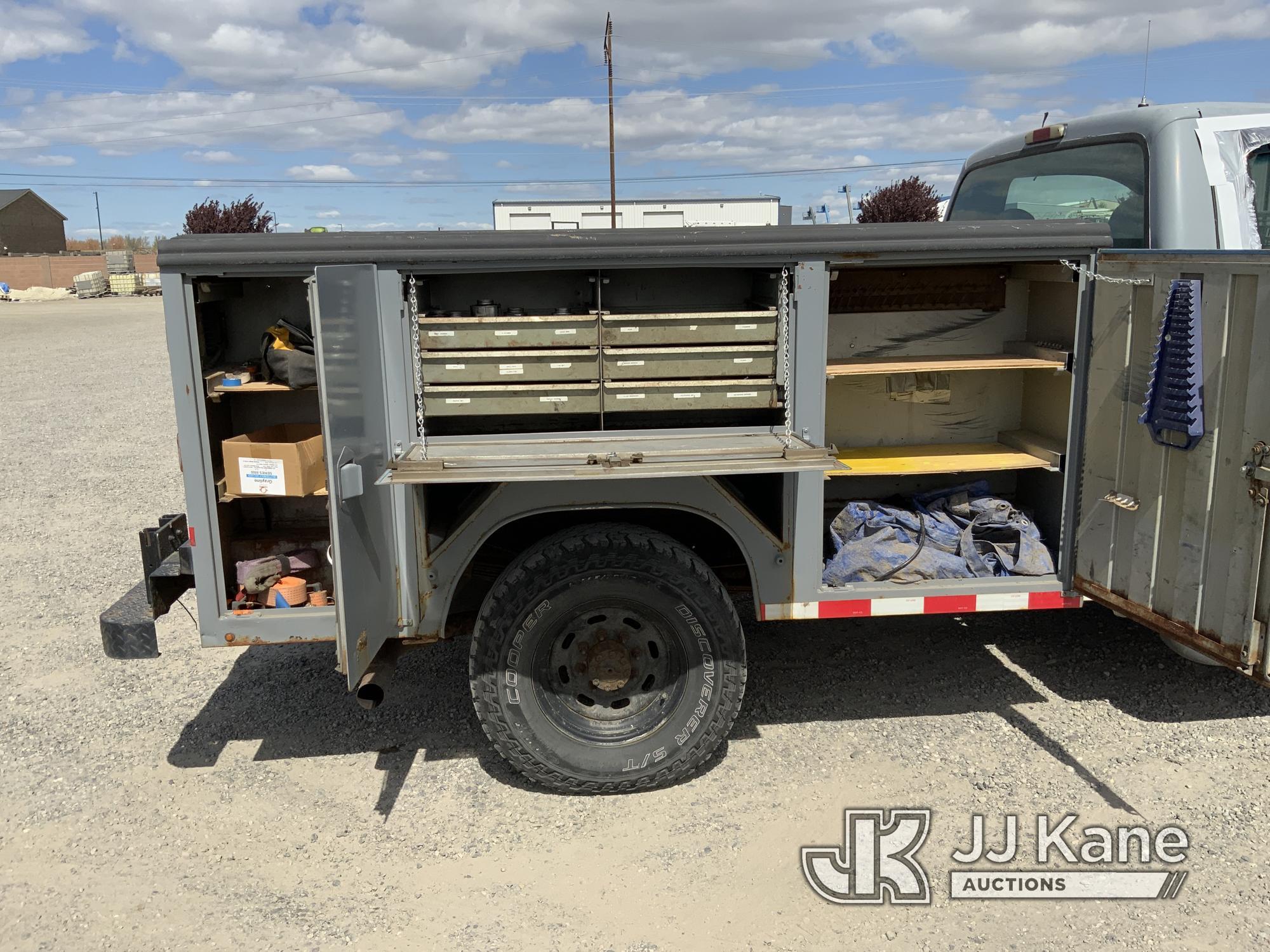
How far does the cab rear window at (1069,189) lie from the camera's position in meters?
4.40

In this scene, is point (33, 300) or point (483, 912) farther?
point (33, 300)

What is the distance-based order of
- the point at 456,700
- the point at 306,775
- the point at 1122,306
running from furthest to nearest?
1. the point at 456,700
2. the point at 306,775
3. the point at 1122,306

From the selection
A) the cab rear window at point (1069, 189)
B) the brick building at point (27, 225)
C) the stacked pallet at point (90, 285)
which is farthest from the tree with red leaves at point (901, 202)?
the brick building at point (27, 225)

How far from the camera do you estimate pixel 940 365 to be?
4.30 m

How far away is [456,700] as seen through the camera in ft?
15.5

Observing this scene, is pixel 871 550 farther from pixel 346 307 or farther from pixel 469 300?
pixel 346 307

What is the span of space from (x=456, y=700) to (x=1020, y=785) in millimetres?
2484

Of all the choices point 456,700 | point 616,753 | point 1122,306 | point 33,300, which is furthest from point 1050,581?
point 33,300

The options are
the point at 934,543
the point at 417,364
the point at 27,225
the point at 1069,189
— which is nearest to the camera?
the point at 417,364

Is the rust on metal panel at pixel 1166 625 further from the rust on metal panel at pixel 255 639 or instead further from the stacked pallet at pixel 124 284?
the stacked pallet at pixel 124 284

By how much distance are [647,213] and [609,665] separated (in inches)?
698

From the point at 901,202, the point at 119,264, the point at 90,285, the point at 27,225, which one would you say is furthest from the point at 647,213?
the point at 27,225

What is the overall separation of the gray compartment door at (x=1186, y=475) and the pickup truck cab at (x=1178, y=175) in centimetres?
60

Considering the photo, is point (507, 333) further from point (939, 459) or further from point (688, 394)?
point (939, 459)
